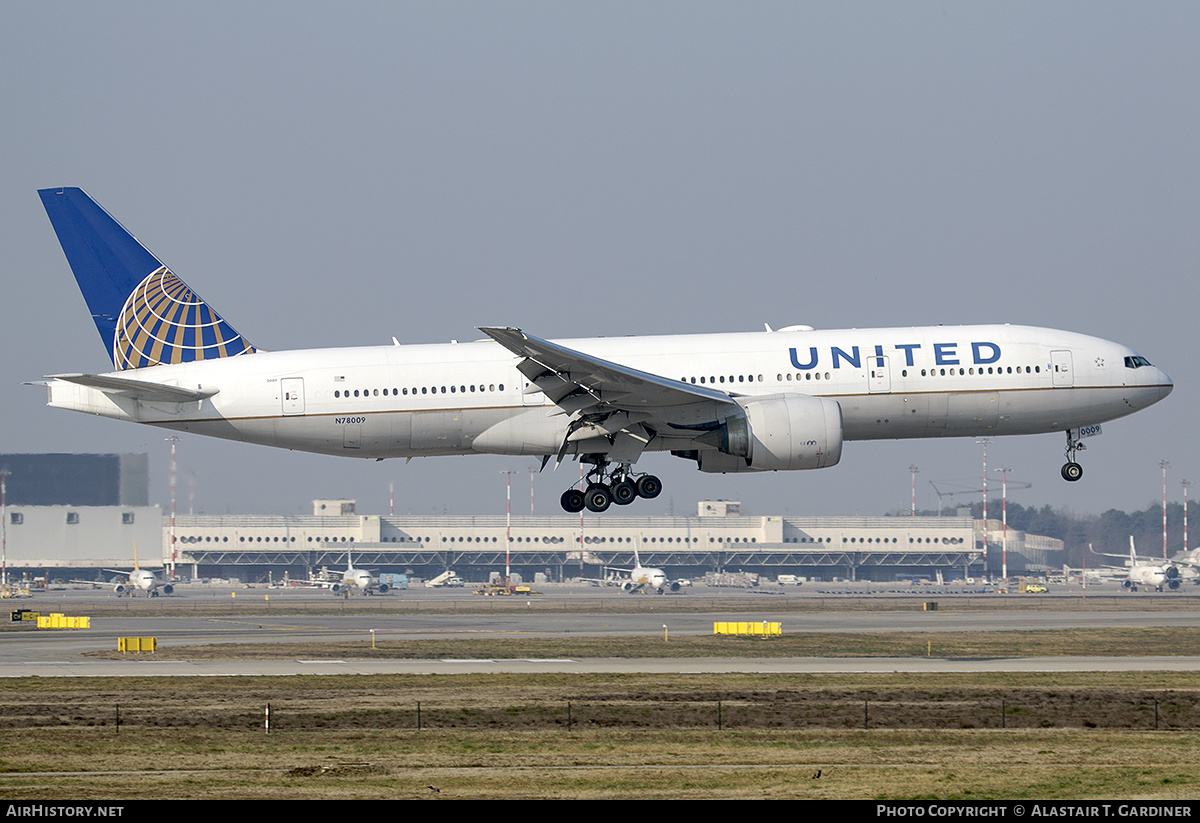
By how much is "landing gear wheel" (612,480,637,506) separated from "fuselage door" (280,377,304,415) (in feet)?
Result: 35.2

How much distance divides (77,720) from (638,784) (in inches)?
550

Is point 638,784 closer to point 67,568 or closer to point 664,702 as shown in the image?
point 664,702

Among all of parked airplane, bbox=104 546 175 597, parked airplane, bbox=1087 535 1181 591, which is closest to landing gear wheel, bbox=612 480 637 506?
parked airplane, bbox=104 546 175 597

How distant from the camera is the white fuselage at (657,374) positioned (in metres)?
42.9

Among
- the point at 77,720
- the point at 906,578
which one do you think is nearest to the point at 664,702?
the point at 77,720

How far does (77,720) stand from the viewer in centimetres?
2905

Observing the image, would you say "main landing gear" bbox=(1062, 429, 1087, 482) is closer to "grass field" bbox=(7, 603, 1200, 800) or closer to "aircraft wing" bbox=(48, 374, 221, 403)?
"grass field" bbox=(7, 603, 1200, 800)

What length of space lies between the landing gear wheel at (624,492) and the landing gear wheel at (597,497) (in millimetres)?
218

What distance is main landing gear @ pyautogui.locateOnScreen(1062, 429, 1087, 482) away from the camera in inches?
1821

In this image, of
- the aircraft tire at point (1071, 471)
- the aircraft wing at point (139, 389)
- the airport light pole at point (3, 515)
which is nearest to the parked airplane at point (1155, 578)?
the aircraft tire at point (1071, 471)

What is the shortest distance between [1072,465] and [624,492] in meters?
15.7

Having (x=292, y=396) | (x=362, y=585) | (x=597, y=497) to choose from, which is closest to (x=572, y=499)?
(x=597, y=497)

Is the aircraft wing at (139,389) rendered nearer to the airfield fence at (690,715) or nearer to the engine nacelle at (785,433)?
the airfield fence at (690,715)

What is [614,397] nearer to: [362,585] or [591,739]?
[591,739]
